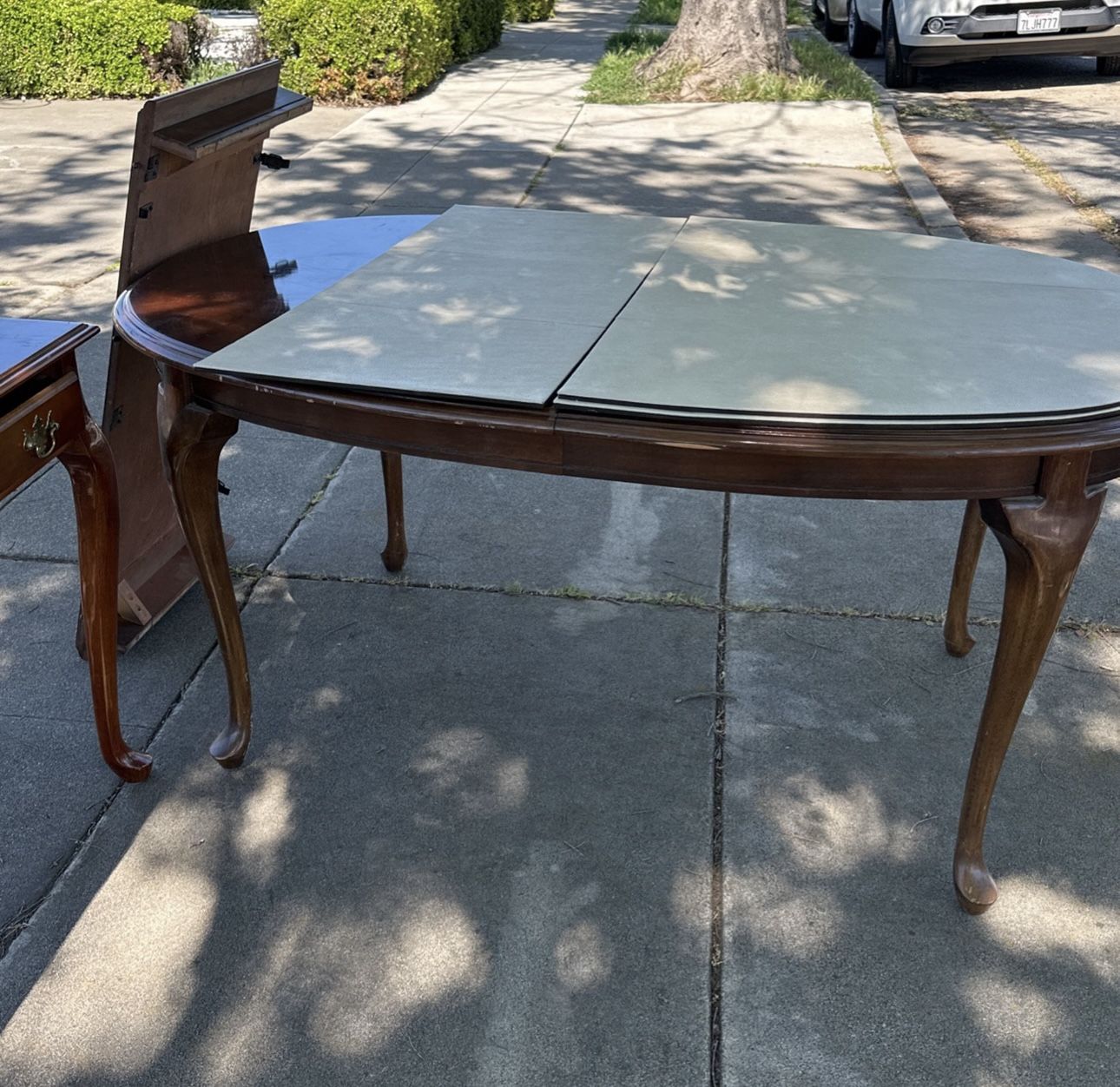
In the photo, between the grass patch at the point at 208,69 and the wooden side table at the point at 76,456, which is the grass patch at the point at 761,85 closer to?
the grass patch at the point at 208,69

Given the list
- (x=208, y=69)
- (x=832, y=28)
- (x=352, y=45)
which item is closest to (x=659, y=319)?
(x=352, y=45)

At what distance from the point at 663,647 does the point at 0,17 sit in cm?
1036

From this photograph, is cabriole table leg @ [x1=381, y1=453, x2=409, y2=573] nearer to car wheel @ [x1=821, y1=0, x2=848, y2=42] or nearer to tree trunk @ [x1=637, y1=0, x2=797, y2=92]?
tree trunk @ [x1=637, y1=0, x2=797, y2=92]

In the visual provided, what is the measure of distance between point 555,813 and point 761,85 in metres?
9.11

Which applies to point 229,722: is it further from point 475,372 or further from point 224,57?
point 224,57

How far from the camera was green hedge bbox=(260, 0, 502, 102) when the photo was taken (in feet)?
33.2

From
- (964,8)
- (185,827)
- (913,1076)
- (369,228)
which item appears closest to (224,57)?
(964,8)

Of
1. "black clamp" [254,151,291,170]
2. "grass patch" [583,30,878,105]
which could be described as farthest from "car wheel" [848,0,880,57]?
"black clamp" [254,151,291,170]

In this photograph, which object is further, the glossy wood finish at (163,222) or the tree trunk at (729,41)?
the tree trunk at (729,41)

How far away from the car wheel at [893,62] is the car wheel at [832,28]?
420cm

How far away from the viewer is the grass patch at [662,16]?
16562 mm

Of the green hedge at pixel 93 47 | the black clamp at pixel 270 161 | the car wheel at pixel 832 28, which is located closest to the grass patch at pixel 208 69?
the green hedge at pixel 93 47

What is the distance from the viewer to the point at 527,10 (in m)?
17.7

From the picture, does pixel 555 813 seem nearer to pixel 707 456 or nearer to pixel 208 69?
pixel 707 456
